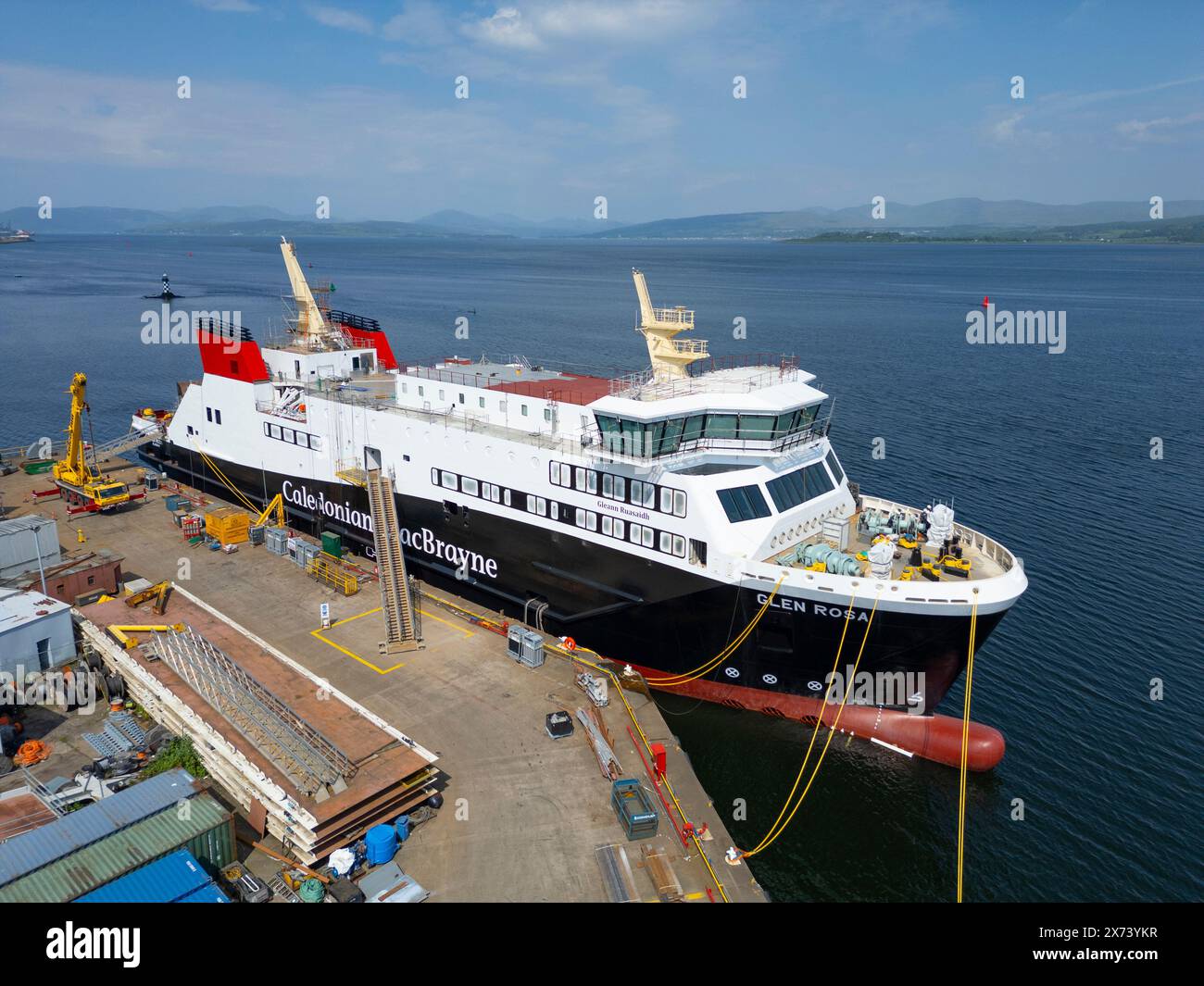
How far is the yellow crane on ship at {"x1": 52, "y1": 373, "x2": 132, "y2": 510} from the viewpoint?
3772 centimetres

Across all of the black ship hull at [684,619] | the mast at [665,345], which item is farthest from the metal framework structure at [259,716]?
the mast at [665,345]

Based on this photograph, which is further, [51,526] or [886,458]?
[886,458]

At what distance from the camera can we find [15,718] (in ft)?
72.2

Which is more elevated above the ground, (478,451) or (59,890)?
(478,451)

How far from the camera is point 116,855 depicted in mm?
15336

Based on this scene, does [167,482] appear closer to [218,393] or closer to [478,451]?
[218,393]

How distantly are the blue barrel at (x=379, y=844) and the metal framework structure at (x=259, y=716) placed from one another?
147 cm

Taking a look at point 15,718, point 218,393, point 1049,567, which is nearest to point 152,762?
point 15,718

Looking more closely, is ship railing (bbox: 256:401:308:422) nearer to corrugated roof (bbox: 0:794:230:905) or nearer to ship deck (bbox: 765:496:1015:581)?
corrugated roof (bbox: 0:794:230:905)

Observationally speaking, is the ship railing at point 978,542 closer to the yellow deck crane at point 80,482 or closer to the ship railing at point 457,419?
the ship railing at point 457,419

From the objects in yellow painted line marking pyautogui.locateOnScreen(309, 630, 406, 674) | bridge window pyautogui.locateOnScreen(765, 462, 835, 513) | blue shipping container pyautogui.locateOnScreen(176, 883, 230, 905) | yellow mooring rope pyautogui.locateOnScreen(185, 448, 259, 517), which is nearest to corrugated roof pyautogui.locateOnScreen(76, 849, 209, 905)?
blue shipping container pyautogui.locateOnScreen(176, 883, 230, 905)
